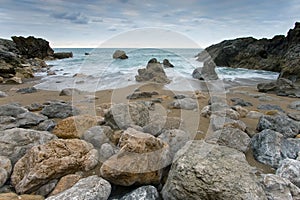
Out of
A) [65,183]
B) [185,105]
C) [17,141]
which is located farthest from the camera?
[185,105]

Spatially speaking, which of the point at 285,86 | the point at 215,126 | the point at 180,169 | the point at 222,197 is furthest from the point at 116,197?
the point at 285,86

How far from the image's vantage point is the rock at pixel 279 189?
1998 mm

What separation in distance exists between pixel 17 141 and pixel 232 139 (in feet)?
8.50

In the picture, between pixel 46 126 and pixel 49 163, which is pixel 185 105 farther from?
pixel 49 163

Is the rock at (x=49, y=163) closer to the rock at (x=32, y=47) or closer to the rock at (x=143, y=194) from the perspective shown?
the rock at (x=143, y=194)

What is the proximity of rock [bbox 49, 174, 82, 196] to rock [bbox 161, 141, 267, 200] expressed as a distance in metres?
0.87

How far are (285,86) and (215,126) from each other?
5.81m

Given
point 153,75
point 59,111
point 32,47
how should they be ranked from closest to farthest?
point 59,111 < point 153,75 < point 32,47

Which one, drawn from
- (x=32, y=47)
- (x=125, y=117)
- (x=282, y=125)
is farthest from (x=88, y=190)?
(x=32, y=47)

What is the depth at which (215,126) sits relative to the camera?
3.57 m

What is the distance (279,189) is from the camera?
2047 mm

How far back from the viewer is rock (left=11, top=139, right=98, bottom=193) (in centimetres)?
216

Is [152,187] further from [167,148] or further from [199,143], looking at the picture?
[199,143]

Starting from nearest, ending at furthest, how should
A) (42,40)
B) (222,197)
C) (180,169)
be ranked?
(222,197) → (180,169) → (42,40)
